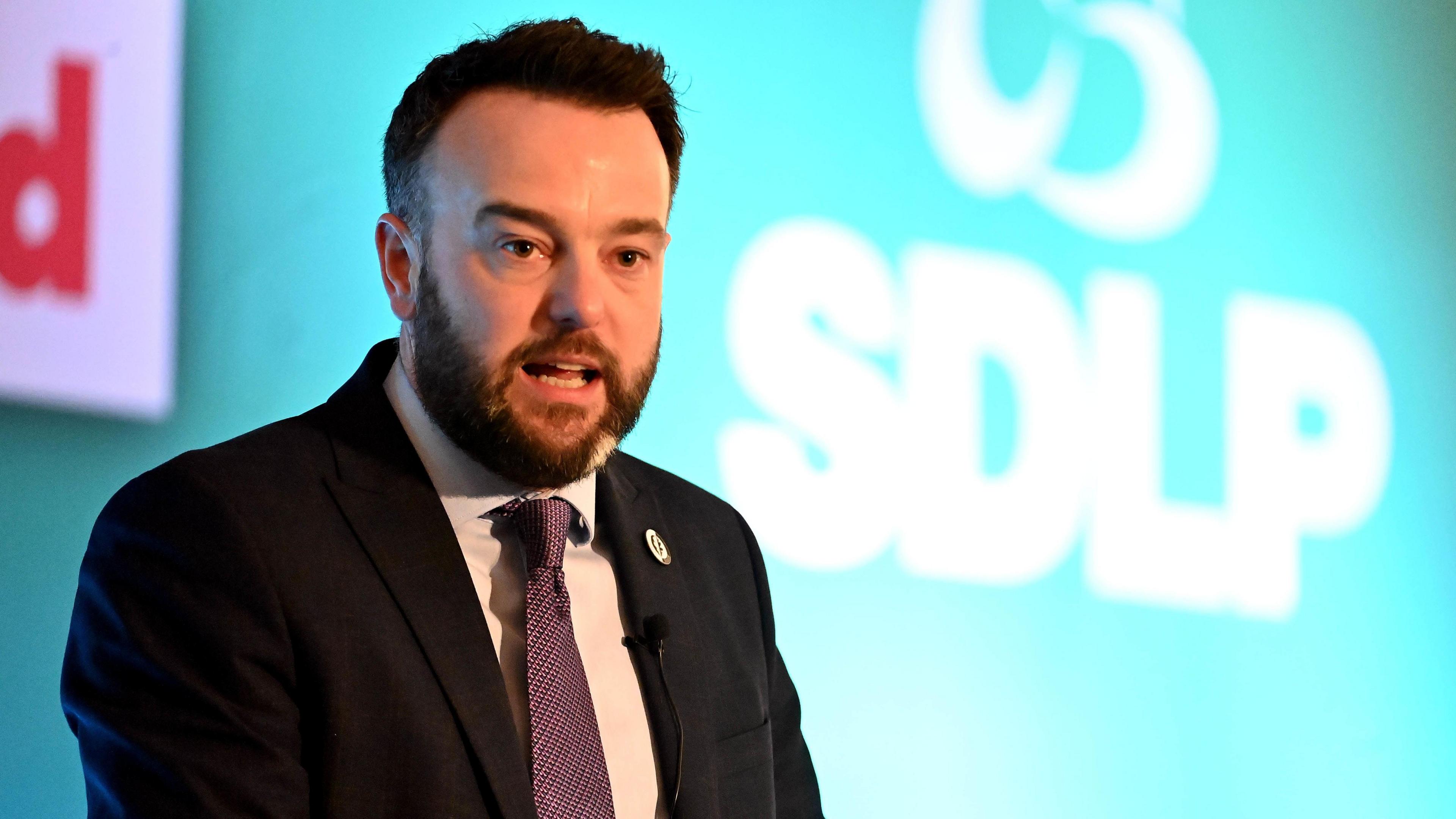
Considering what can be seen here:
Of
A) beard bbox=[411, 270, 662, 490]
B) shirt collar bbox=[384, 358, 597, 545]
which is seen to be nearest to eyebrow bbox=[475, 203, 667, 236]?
beard bbox=[411, 270, 662, 490]

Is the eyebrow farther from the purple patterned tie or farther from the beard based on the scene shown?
the purple patterned tie

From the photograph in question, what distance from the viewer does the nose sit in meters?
1.68

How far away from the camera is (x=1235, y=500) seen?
323 cm

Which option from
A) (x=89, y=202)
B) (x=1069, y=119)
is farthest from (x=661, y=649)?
(x=1069, y=119)

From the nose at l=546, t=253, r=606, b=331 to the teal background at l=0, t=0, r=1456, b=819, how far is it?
0.77 meters

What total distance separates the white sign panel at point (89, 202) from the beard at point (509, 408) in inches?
25.1

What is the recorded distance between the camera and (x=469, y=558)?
1.70 meters

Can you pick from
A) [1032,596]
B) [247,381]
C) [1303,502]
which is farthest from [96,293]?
[1303,502]

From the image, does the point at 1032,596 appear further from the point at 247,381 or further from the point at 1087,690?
the point at 247,381

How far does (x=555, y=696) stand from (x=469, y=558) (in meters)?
0.20

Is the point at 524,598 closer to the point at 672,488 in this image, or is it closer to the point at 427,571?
the point at 427,571

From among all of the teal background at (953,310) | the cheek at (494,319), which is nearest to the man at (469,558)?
the cheek at (494,319)

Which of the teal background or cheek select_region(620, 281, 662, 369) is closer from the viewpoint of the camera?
cheek select_region(620, 281, 662, 369)

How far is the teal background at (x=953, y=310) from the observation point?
2.23 meters
